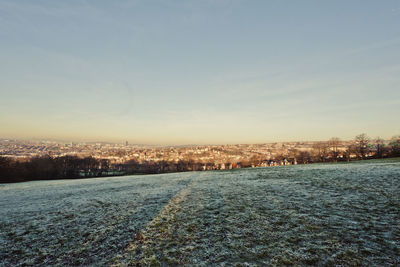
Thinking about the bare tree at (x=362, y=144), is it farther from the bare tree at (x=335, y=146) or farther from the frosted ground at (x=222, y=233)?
the frosted ground at (x=222, y=233)

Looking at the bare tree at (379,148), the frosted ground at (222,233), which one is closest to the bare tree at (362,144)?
the bare tree at (379,148)

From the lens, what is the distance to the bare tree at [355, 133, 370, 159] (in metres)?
77.6

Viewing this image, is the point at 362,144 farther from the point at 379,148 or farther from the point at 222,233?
the point at 222,233

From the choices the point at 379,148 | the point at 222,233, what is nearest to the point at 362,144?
the point at 379,148

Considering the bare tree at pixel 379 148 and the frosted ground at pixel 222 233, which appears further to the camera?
the bare tree at pixel 379 148

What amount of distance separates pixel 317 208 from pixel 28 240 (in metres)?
17.0

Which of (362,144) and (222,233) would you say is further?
(362,144)

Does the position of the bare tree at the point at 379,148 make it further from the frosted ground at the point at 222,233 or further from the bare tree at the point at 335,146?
the frosted ground at the point at 222,233

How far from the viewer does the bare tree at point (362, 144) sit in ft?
→ 255

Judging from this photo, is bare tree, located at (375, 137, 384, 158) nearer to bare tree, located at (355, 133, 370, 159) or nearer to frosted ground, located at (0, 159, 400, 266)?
bare tree, located at (355, 133, 370, 159)

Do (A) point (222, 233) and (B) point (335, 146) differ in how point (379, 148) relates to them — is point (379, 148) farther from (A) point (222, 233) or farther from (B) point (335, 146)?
(A) point (222, 233)

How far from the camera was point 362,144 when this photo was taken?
78062 millimetres

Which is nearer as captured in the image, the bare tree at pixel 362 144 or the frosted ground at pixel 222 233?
the frosted ground at pixel 222 233

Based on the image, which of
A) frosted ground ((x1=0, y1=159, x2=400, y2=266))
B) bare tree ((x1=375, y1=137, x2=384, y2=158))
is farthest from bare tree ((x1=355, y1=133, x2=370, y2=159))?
frosted ground ((x1=0, y1=159, x2=400, y2=266))
